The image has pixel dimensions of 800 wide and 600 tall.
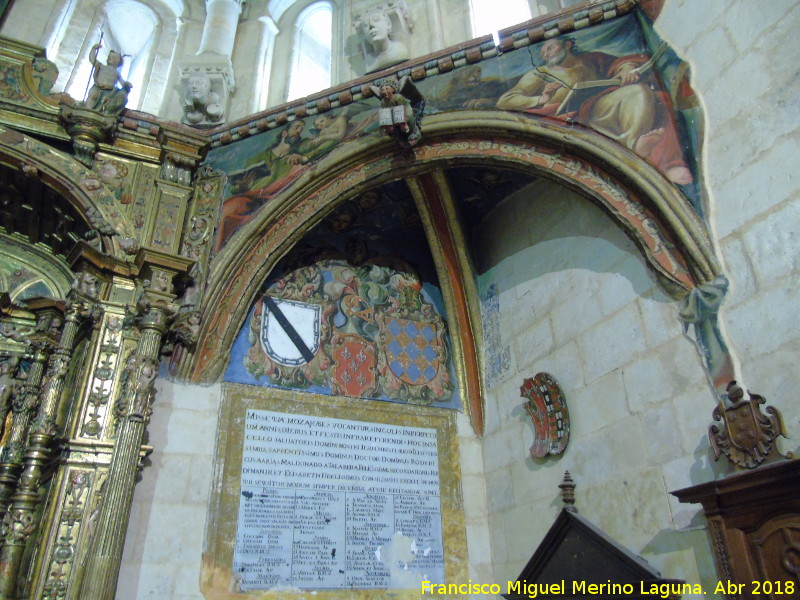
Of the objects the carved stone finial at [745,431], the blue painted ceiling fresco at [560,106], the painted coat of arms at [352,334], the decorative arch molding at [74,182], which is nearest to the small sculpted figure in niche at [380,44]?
the blue painted ceiling fresco at [560,106]

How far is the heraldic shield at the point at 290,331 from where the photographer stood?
241 inches

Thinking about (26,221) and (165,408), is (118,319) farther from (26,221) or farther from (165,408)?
(26,221)

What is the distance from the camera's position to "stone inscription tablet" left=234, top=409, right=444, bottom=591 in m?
5.22

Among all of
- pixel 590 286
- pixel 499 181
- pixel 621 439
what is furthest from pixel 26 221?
pixel 621 439

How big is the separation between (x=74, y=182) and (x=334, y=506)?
11.5 ft

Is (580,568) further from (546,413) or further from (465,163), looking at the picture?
(465,163)

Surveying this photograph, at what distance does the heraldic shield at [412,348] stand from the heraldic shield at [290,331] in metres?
0.74

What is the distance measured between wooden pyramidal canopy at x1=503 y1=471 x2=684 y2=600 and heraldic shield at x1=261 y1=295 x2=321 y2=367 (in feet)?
9.04

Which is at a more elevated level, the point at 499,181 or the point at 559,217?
the point at 499,181

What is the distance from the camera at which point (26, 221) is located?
576 cm

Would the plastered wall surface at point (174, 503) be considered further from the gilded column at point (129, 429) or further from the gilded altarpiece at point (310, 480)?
the gilded column at point (129, 429)

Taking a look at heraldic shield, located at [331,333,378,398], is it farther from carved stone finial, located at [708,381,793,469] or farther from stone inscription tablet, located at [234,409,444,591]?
carved stone finial, located at [708,381,793,469]

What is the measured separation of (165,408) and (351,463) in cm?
169

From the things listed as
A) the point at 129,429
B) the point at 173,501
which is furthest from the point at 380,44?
the point at 173,501
